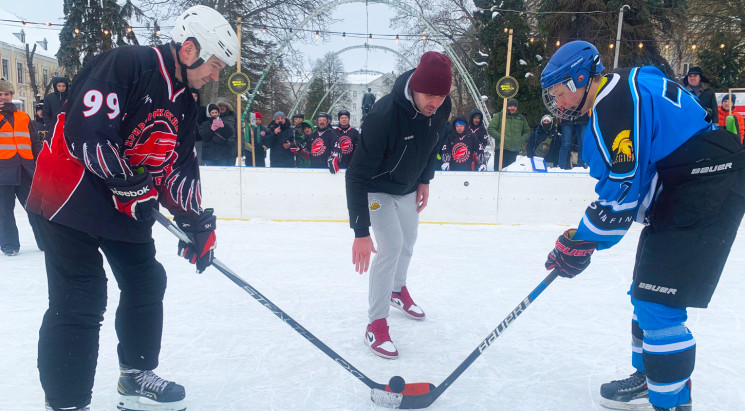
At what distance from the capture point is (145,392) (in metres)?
1.91

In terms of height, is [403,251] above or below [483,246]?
above

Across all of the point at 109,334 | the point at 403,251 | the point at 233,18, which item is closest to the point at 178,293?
the point at 109,334

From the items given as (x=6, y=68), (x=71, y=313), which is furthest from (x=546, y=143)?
(x=6, y=68)

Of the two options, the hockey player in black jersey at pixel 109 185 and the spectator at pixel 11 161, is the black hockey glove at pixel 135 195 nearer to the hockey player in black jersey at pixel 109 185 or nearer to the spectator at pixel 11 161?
the hockey player in black jersey at pixel 109 185

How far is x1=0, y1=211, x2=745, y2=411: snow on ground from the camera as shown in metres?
2.07

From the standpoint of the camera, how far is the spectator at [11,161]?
418 centimetres

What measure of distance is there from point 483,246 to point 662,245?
127 inches

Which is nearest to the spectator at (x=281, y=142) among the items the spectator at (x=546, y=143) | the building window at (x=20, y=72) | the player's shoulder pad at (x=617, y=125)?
the spectator at (x=546, y=143)

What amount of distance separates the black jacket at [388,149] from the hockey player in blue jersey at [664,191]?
2.52 feet

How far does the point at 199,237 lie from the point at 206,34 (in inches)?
29.5

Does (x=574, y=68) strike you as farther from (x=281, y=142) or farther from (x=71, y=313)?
(x=281, y=142)

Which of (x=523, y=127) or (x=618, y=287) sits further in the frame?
(x=523, y=127)

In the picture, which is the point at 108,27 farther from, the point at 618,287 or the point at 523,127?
the point at 618,287

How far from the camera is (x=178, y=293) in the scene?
327 cm
